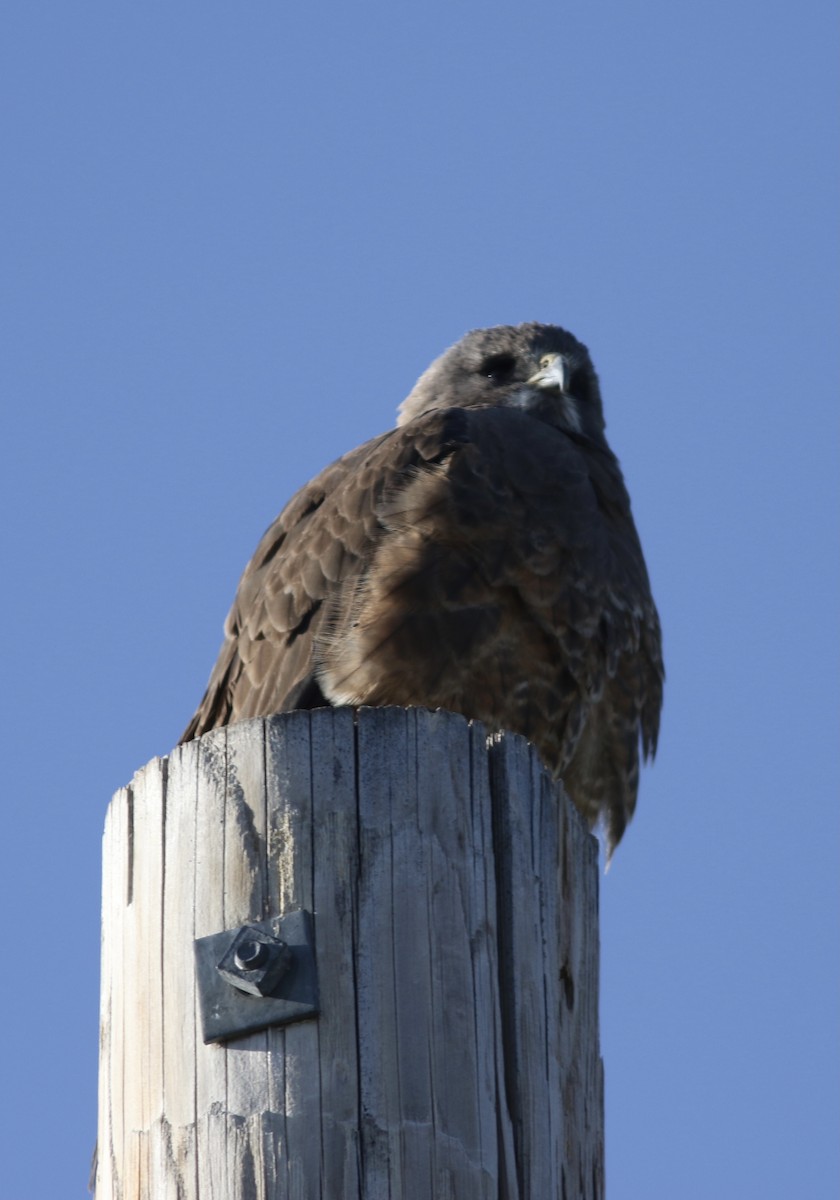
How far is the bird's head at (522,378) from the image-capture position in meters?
7.06

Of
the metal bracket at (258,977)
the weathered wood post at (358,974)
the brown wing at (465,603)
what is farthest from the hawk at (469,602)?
the metal bracket at (258,977)

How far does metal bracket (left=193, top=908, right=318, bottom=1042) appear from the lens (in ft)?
9.18

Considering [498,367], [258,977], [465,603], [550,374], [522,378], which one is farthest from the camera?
[498,367]

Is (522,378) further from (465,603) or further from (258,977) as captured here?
(258,977)

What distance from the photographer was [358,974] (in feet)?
9.21

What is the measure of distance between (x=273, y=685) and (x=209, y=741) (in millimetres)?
2478

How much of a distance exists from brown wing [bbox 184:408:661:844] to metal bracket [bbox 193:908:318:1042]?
2329mm

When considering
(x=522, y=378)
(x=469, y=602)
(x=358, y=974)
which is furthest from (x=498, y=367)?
(x=358, y=974)

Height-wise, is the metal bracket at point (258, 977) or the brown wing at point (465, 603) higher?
the brown wing at point (465, 603)

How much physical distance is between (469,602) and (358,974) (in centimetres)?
254

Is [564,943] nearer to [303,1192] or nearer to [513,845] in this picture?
[513,845]

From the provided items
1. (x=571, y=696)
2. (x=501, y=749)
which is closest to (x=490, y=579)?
(x=571, y=696)

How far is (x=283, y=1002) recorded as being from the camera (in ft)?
9.21

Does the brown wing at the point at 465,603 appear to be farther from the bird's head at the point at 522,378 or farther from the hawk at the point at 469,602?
the bird's head at the point at 522,378
